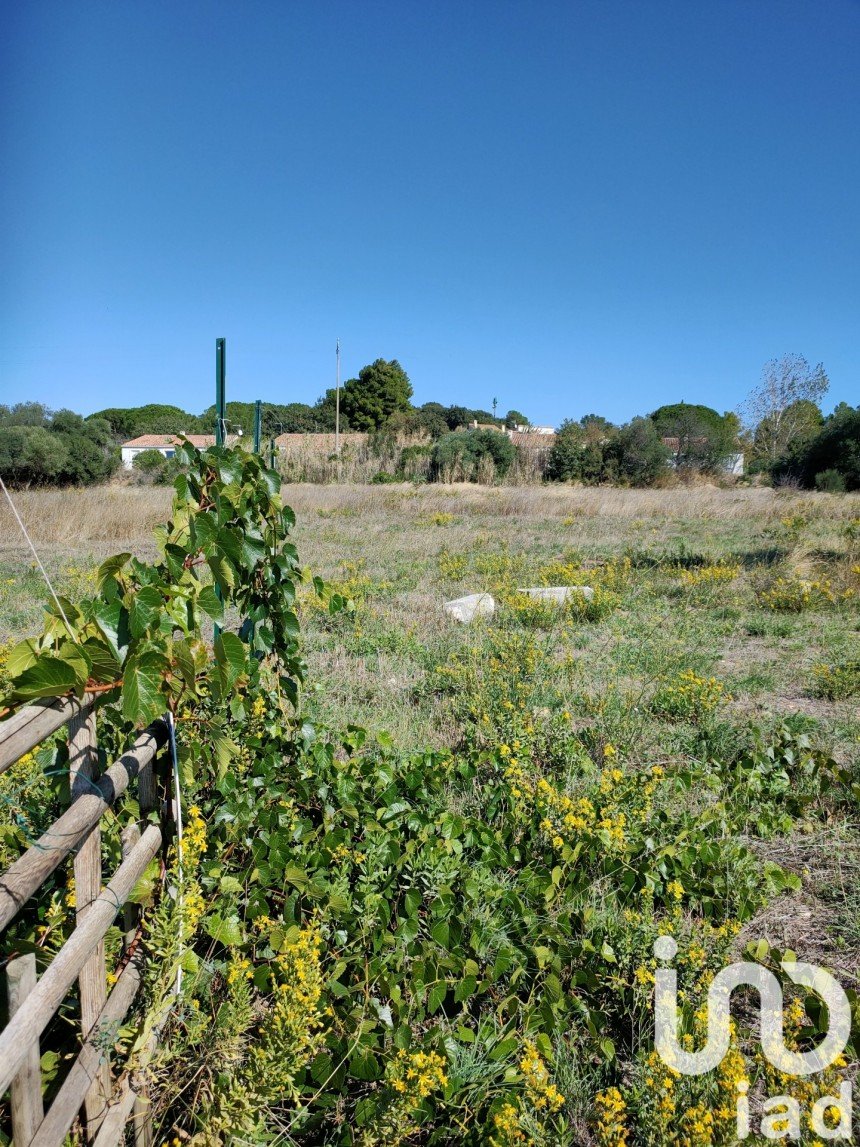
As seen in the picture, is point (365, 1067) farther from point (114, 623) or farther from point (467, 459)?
point (467, 459)

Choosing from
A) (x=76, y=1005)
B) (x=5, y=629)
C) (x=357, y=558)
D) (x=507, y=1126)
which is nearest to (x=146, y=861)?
(x=76, y=1005)

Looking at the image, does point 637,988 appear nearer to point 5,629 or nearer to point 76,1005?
point 76,1005

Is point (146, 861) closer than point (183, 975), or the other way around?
point (146, 861)

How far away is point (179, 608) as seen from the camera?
5.64 feet

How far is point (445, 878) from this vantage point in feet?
7.62

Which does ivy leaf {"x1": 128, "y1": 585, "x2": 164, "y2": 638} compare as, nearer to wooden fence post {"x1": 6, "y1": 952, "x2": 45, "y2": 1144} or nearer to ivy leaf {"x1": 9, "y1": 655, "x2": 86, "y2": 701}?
ivy leaf {"x1": 9, "y1": 655, "x2": 86, "y2": 701}

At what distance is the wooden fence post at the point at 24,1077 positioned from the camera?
3.56ft

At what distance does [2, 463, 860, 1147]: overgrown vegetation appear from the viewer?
1.61 metres

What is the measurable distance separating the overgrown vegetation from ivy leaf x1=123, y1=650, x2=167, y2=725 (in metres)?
0.01

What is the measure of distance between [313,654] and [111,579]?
397 centimetres

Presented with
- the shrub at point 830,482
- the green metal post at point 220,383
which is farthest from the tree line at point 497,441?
the green metal post at point 220,383

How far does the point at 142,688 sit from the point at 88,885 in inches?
16.7

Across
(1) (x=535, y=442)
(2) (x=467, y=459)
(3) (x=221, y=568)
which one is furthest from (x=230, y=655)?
(1) (x=535, y=442)

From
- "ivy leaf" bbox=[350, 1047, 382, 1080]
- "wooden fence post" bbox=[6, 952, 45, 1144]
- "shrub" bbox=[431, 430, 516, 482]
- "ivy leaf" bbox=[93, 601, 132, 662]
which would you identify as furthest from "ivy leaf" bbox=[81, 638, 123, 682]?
"shrub" bbox=[431, 430, 516, 482]
